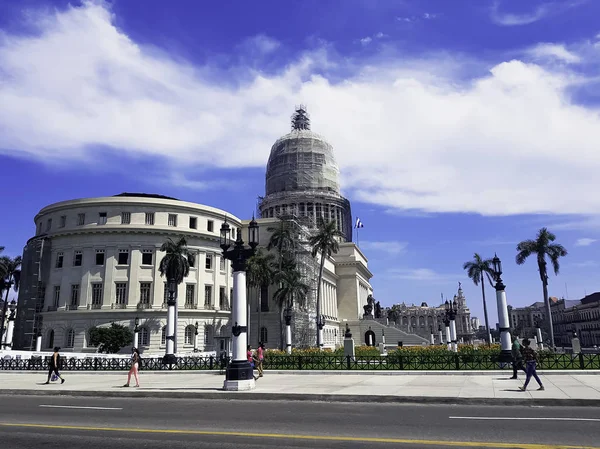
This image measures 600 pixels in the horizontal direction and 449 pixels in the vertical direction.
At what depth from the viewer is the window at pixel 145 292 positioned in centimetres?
6044

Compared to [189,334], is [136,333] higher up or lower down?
higher up

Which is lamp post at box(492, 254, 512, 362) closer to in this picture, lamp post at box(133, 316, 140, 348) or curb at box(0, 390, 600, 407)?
curb at box(0, 390, 600, 407)

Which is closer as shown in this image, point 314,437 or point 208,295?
point 314,437

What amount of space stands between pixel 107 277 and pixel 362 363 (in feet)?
144

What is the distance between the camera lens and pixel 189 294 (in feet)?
210

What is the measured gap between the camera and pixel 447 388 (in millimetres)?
17547

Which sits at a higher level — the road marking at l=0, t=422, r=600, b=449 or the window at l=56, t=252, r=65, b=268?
the window at l=56, t=252, r=65, b=268

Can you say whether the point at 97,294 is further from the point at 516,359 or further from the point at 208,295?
the point at 516,359

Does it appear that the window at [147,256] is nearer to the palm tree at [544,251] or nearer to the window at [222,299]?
the window at [222,299]

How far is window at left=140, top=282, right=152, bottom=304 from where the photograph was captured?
6044 centimetres

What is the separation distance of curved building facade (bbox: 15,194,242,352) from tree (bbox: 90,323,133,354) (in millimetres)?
3113

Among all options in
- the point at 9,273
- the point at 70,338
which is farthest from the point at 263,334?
the point at 9,273

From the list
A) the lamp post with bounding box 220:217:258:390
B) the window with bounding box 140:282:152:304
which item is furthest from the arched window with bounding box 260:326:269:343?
the lamp post with bounding box 220:217:258:390

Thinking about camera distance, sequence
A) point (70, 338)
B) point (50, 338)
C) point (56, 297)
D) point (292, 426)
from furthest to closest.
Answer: point (56, 297) → point (50, 338) → point (70, 338) → point (292, 426)
